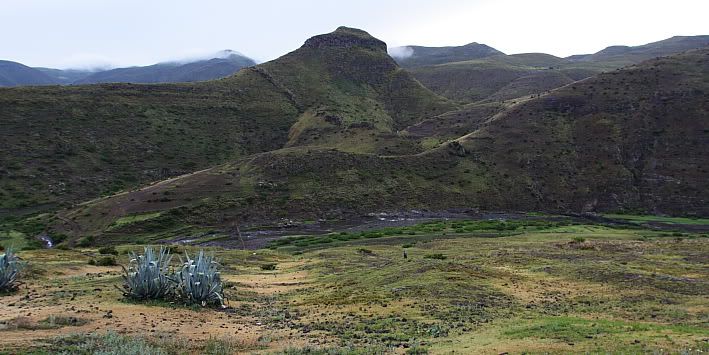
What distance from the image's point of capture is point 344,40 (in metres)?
179

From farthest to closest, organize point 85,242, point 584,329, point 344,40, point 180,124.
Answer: point 344,40 → point 180,124 → point 85,242 → point 584,329

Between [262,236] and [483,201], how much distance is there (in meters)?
38.5

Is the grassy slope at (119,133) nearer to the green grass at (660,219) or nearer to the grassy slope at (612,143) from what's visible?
the grassy slope at (612,143)

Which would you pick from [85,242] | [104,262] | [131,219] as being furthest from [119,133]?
[104,262]

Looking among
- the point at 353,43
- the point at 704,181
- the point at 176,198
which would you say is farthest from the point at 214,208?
the point at 353,43

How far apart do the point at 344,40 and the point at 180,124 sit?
87950 mm

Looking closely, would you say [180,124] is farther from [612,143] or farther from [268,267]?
[612,143]

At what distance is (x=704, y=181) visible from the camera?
77938mm

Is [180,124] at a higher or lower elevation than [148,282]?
higher

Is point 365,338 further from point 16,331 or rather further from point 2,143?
point 2,143

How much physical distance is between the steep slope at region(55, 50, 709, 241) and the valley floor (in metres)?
34.1

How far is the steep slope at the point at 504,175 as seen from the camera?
224ft

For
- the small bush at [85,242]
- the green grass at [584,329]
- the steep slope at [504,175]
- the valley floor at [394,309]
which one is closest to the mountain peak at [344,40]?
the steep slope at [504,175]

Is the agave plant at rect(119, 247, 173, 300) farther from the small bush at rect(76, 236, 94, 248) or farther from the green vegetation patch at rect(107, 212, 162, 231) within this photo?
the green vegetation patch at rect(107, 212, 162, 231)
